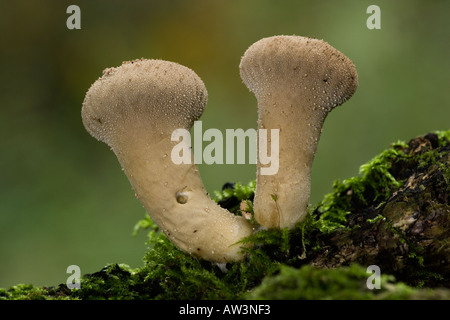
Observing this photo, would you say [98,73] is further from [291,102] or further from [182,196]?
[291,102]

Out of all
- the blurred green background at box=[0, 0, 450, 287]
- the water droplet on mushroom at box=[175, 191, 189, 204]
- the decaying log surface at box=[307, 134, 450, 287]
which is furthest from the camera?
the blurred green background at box=[0, 0, 450, 287]

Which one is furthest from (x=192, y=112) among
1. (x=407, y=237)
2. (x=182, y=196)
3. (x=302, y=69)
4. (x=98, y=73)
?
(x=98, y=73)

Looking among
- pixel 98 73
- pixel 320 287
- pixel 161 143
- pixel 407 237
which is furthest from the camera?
pixel 98 73

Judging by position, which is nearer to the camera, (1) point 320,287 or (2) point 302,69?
(1) point 320,287

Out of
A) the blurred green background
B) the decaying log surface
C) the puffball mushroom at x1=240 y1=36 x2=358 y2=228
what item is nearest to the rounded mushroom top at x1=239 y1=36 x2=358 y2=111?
the puffball mushroom at x1=240 y1=36 x2=358 y2=228

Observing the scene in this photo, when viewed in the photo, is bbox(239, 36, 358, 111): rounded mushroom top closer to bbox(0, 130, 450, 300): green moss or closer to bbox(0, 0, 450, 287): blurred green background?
bbox(0, 130, 450, 300): green moss

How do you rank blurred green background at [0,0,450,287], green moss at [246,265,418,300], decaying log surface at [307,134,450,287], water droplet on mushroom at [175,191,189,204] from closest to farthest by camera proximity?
green moss at [246,265,418,300], decaying log surface at [307,134,450,287], water droplet on mushroom at [175,191,189,204], blurred green background at [0,0,450,287]

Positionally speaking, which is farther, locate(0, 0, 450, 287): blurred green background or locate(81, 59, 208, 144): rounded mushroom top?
locate(0, 0, 450, 287): blurred green background

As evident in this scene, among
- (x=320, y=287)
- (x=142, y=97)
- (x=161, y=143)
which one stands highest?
(x=142, y=97)
